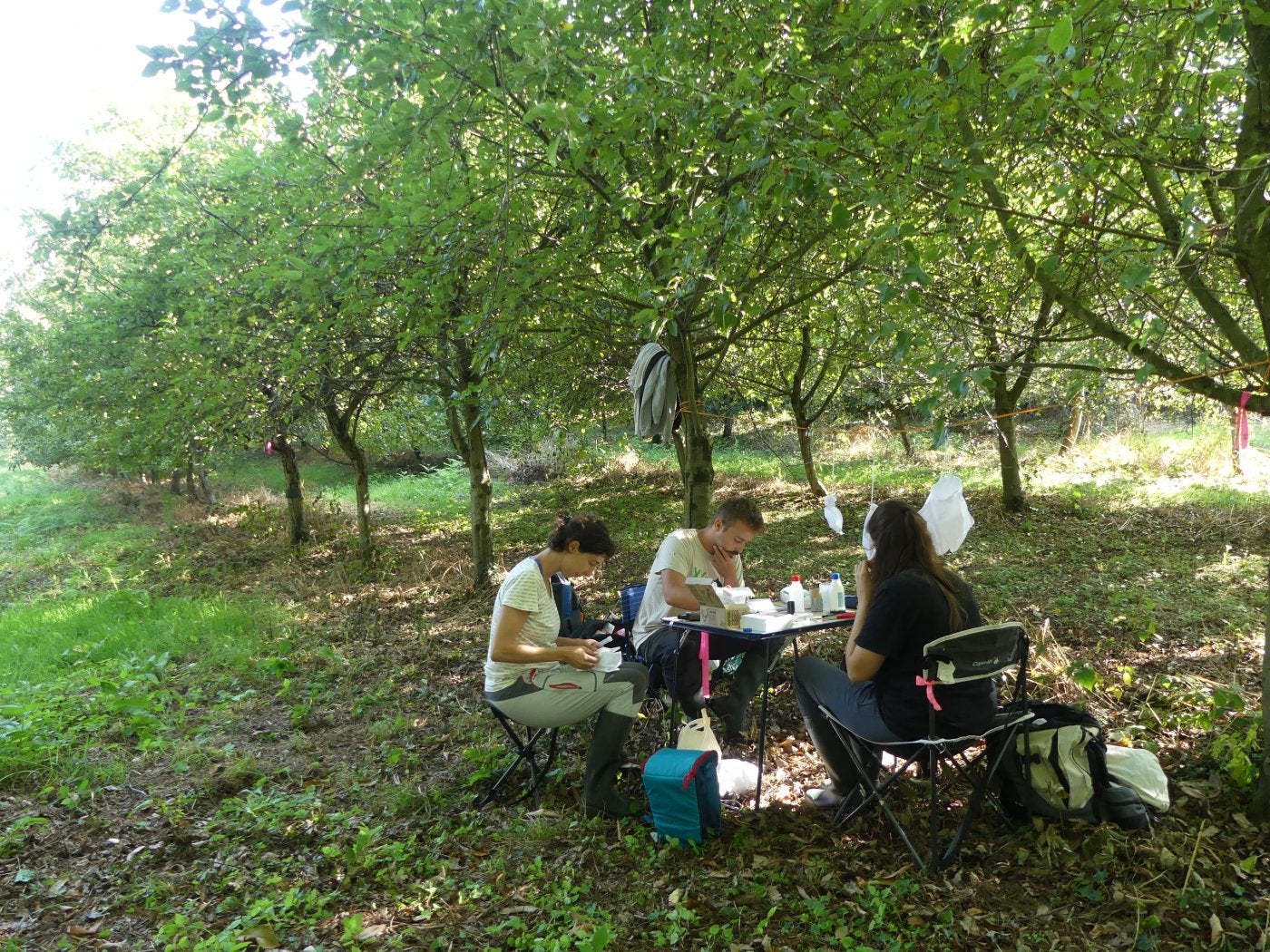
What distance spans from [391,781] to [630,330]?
3.88 metres

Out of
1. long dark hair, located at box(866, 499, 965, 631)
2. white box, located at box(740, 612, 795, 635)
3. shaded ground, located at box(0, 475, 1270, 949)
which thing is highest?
long dark hair, located at box(866, 499, 965, 631)

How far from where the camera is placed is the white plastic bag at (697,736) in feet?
10.9

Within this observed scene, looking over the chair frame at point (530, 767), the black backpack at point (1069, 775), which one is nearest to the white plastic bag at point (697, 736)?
the chair frame at point (530, 767)

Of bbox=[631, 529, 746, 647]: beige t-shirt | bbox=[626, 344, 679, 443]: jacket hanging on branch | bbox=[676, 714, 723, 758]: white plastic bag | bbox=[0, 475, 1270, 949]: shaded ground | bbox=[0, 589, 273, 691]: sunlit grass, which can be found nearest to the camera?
bbox=[0, 475, 1270, 949]: shaded ground

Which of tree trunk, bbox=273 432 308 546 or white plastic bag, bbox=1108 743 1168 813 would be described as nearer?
white plastic bag, bbox=1108 743 1168 813

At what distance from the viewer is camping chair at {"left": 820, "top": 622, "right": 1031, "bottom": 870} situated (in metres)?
2.63

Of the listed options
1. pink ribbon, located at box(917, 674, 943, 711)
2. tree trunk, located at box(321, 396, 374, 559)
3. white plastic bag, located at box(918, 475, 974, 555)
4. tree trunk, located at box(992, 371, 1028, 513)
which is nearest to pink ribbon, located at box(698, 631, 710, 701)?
pink ribbon, located at box(917, 674, 943, 711)

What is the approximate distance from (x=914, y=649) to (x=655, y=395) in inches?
109

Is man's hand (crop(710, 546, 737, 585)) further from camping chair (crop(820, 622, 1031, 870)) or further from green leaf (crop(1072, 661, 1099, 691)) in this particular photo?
green leaf (crop(1072, 661, 1099, 691))

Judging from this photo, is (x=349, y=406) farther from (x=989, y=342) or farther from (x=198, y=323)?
(x=989, y=342)

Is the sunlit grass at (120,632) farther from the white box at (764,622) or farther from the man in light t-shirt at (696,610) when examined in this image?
the white box at (764,622)

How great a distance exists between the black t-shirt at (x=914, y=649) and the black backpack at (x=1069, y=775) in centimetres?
22

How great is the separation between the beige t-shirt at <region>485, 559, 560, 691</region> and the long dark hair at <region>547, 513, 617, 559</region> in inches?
6.1

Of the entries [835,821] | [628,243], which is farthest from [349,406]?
[835,821]
